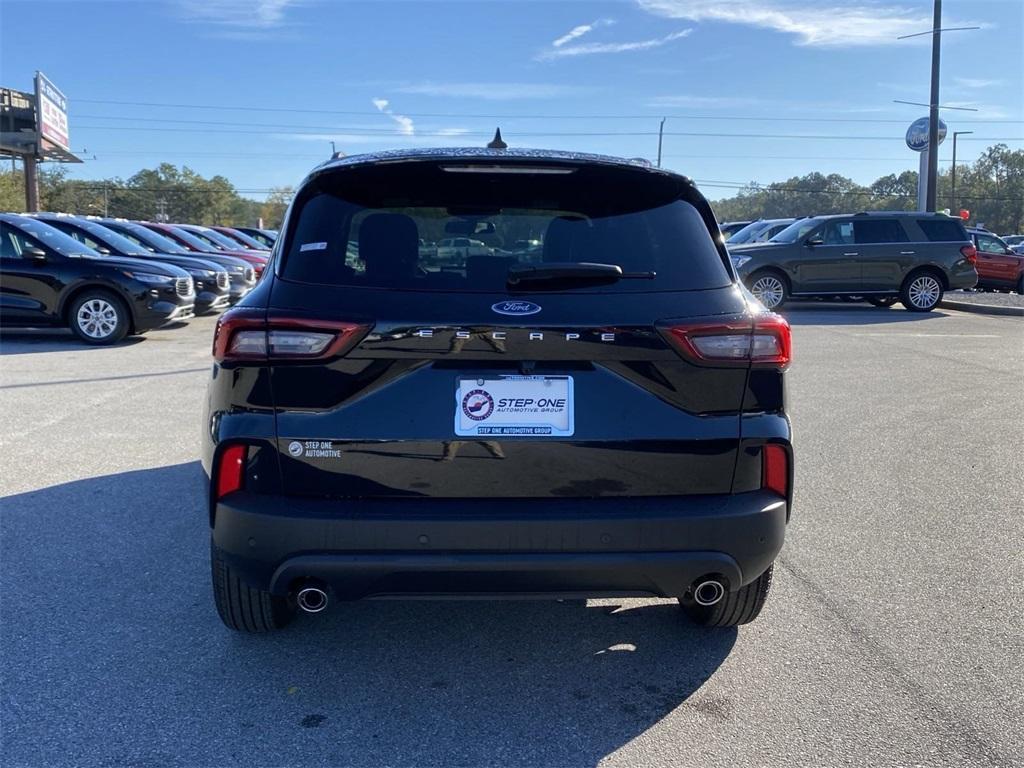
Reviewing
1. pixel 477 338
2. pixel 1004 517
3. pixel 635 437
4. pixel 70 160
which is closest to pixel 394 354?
pixel 477 338

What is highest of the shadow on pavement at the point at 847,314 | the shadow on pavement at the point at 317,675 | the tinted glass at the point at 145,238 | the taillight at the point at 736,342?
the tinted glass at the point at 145,238

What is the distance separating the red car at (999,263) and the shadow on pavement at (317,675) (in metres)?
24.0

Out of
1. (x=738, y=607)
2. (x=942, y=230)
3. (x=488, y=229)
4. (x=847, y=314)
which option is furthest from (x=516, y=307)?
(x=942, y=230)

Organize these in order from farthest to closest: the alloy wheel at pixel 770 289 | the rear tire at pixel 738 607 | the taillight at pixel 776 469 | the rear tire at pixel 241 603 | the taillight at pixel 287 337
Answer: the alloy wheel at pixel 770 289 < the rear tire at pixel 738 607 < the rear tire at pixel 241 603 < the taillight at pixel 776 469 < the taillight at pixel 287 337

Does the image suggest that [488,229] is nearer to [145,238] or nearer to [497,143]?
[497,143]

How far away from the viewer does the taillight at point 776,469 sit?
309cm

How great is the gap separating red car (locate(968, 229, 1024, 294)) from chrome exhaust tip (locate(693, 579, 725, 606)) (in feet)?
80.6

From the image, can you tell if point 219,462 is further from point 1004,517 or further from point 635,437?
point 1004,517

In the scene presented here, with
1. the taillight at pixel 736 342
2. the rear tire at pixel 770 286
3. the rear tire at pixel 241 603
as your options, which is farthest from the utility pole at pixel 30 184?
the taillight at pixel 736 342

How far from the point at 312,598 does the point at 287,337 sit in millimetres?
884

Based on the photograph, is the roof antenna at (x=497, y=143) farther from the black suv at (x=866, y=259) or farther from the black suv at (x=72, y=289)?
the black suv at (x=866, y=259)

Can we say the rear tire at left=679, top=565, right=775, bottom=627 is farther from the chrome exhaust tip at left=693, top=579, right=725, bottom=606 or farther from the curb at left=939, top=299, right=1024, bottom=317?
the curb at left=939, top=299, right=1024, bottom=317

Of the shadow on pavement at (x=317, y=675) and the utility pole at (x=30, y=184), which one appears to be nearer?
the shadow on pavement at (x=317, y=675)

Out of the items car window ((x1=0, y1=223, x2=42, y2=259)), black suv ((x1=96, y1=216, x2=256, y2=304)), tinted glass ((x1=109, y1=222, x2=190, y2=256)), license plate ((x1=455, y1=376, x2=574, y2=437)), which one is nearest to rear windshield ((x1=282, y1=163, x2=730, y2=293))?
license plate ((x1=455, y1=376, x2=574, y2=437))
